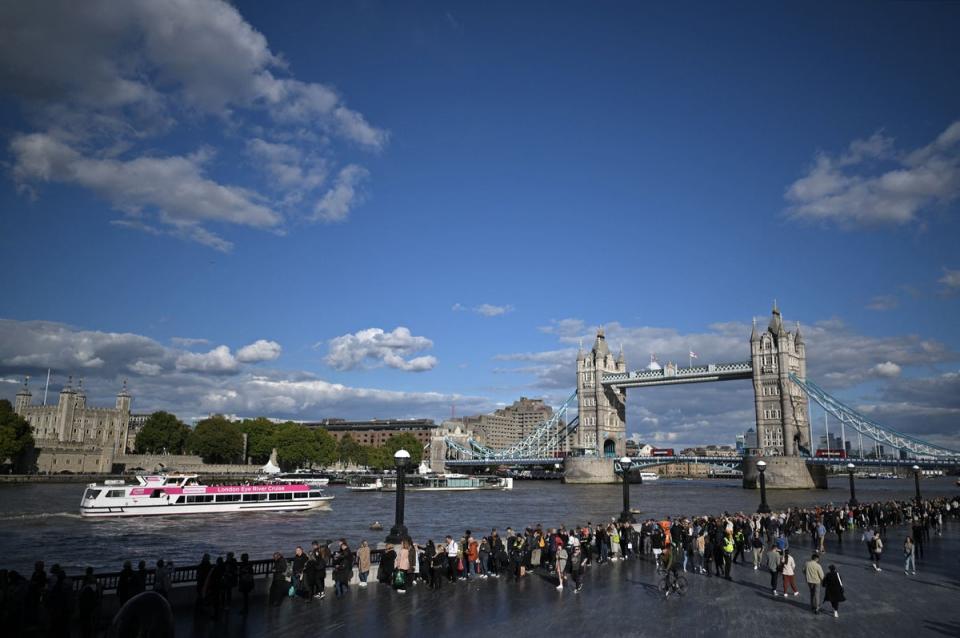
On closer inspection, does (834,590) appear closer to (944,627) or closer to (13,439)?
(944,627)

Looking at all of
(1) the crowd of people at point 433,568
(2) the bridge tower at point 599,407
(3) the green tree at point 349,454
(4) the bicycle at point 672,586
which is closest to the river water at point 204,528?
(1) the crowd of people at point 433,568

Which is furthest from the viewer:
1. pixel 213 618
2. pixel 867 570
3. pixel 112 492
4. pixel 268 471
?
pixel 268 471

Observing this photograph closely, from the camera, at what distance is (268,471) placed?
321 ft

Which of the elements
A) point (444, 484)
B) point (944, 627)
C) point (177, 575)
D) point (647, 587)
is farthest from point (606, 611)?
point (444, 484)

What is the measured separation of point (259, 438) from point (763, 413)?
297 ft

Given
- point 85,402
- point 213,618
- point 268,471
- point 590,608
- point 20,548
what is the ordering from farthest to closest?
point 85,402 → point 268,471 → point 20,548 → point 590,608 → point 213,618

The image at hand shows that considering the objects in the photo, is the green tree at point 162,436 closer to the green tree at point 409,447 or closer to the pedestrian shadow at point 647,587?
the green tree at point 409,447

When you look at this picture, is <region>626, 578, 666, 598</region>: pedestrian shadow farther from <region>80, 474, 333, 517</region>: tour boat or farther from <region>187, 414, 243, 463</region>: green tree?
<region>187, 414, 243, 463</region>: green tree

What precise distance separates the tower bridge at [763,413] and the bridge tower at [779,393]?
0.15m

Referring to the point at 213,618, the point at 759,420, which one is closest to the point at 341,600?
the point at 213,618

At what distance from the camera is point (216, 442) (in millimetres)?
121750

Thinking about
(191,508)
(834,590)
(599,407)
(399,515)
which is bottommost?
(191,508)

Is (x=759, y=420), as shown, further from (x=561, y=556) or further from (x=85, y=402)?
(x=85, y=402)

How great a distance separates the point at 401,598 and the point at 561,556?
420 centimetres
